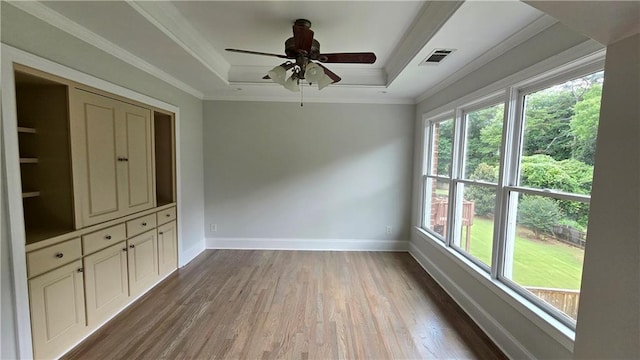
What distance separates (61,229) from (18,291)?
517 mm

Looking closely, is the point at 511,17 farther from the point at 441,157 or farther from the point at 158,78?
the point at 158,78

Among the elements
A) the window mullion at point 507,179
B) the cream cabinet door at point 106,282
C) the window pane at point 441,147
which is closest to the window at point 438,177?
the window pane at point 441,147

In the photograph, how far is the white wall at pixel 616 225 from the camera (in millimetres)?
922

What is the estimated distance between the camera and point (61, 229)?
2.03 meters

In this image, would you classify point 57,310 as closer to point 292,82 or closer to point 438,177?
point 292,82

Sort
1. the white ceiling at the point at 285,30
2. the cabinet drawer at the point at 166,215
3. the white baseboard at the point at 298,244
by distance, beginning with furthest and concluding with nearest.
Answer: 1. the white baseboard at the point at 298,244
2. the cabinet drawer at the point at 166,215
3. the white ceiling at the point at 285,30

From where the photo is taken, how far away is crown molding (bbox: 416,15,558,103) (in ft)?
5.68

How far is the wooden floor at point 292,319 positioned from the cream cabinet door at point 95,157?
1.04 metres

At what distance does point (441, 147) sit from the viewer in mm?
3543

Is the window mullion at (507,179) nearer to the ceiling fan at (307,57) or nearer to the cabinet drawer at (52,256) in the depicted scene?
the ceiling fan at (307,57)

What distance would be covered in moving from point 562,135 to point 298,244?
350 centimetres

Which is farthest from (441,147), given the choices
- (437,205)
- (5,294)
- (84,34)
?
(5,294)

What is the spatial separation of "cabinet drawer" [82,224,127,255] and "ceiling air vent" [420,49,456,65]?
10.8ft

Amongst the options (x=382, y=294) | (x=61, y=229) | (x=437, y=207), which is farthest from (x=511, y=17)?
(x=61, y=229)
